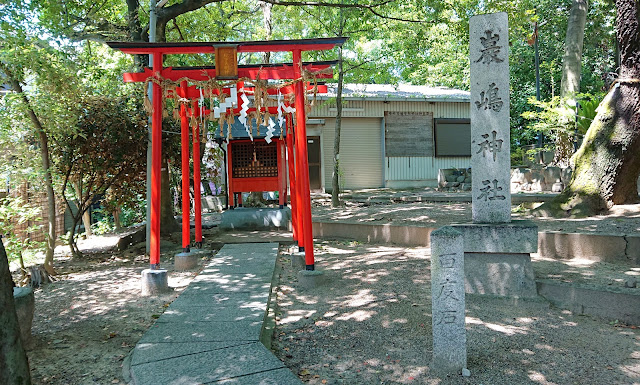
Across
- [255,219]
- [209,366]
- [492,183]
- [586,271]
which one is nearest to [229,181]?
[255,219]

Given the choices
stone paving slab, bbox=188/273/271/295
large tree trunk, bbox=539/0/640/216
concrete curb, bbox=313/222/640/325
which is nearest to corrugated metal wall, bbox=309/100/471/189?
concrete curb, bbox=313/222/640/325

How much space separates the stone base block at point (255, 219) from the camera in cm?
1230

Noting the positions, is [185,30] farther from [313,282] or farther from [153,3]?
[313,282]

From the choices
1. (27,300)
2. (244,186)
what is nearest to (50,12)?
(244,186)

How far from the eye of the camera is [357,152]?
20344 mm

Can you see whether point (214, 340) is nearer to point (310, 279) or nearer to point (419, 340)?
point (419, 340)

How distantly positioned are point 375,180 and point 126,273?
14110 mm

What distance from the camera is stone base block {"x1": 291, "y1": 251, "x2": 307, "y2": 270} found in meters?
7.69

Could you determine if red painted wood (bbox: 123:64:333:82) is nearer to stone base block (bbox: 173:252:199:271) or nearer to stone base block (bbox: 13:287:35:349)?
stone base block (bbox: 173:252:199:271)

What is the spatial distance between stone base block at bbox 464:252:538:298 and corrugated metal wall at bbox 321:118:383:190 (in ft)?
47.1

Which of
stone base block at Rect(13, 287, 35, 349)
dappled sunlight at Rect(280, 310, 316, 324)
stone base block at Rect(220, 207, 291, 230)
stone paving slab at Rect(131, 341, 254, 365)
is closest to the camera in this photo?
stone paving slab at Rect(131, 341, 254, 365)

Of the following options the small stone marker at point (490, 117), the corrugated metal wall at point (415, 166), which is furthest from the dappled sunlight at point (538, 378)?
the corrugated metal wall at point (415, 166)

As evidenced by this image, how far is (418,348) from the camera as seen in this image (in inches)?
166

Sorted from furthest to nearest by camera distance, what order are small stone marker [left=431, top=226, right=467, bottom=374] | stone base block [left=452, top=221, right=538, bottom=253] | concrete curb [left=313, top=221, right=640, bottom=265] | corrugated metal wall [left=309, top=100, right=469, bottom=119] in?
corrugated metal wall [left=309, top=100, right=469, bottom=119] < concrete curb [left=313, top=221, right=640, bottom=265] < stone base block [left=452, top=221, right=538, bottom=253] < small stone marker [left=431, top=226, right=467, bottom=374]
